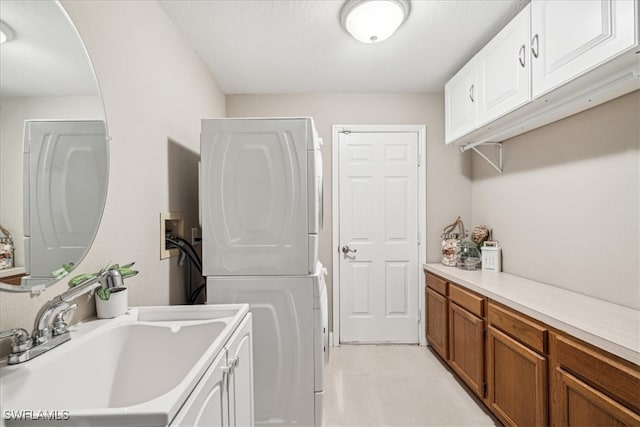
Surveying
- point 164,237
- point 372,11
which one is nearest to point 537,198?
point 372,11

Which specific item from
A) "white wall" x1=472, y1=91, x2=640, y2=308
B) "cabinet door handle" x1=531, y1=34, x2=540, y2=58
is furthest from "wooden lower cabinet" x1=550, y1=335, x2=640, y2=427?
"cabinet door handle" x1=531, y1=34, x2=540, y2=58

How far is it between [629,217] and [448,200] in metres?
1.65

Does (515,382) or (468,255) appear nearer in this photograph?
(515,382)

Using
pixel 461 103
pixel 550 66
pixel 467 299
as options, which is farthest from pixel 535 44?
pixel 467 299

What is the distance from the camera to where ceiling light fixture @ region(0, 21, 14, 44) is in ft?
2.80

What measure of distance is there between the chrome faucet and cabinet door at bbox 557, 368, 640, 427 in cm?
187

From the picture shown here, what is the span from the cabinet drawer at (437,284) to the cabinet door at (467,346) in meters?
0.15

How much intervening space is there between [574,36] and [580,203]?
0.93 meters

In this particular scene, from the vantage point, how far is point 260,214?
182cm

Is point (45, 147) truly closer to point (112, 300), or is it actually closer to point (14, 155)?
point (14, 155)

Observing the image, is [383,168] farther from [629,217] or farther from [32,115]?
[32,115]

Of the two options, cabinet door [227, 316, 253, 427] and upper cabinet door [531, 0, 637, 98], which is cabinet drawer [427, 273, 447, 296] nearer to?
upper cabinet door [531, 0, 637, 98]

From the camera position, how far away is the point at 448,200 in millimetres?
3211

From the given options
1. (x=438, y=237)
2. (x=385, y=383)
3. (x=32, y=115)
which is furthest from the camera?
(x=438, y=237)
